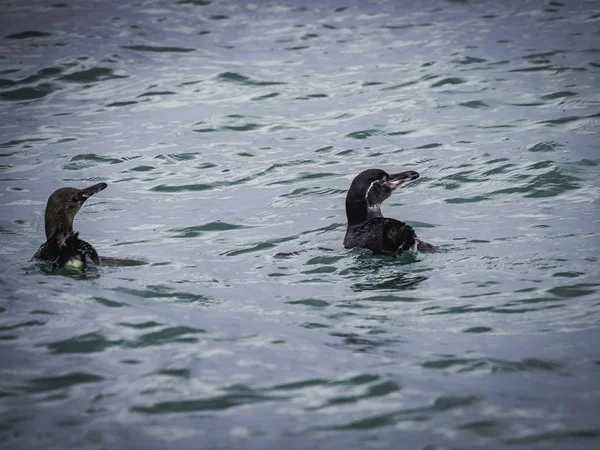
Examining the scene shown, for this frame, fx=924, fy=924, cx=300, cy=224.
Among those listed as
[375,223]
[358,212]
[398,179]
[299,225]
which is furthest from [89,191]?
[398,179]

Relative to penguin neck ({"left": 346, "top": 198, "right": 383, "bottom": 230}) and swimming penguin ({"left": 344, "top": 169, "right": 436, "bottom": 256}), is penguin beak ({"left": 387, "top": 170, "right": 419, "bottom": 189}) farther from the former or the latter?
penguin neck ({"left": 346, "top": 198, "right": 383, "bottom": 230})

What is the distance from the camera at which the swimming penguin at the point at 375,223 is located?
8.30 metres

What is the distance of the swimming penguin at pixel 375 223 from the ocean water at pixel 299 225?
0.52ft

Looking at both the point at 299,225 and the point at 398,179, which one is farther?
the point at 299,225

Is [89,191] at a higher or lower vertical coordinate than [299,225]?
higher

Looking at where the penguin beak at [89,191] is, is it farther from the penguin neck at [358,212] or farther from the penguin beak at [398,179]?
the penguin beak at [398,179]

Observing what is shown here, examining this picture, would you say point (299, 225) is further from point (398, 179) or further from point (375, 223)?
point (375, 223)

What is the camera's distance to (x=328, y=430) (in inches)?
201

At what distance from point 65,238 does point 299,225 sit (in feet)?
9.62

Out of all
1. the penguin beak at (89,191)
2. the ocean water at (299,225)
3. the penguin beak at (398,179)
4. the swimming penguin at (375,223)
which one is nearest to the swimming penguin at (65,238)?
the penguin beak at (89,191)

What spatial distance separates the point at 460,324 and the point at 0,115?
1085 cm

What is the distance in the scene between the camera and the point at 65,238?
8.13 meters

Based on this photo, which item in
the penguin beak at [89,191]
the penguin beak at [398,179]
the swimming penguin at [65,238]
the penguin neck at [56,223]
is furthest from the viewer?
the penguin beak at [398,179]

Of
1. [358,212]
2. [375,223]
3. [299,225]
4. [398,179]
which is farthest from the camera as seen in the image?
[299,225]
